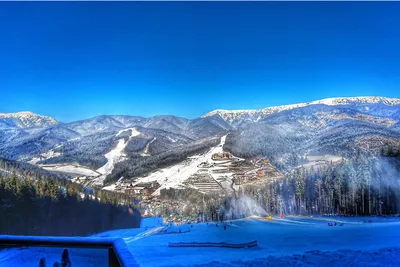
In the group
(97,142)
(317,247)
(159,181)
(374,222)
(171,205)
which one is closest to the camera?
(317,247)

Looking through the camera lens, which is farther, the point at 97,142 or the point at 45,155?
the point at 97,142

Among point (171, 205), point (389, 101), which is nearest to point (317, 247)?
point (171, 205)

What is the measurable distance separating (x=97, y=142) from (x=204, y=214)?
1506 centimetres

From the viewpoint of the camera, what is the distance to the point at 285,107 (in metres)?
27.3

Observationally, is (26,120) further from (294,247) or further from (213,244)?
(294,247)

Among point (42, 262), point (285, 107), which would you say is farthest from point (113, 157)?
point (42, 262)

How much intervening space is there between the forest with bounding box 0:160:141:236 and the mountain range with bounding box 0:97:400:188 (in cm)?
725

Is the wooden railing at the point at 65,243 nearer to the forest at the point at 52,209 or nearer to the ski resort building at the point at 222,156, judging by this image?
the forest at the point at 52,209

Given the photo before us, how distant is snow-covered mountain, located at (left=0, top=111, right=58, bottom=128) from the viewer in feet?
101

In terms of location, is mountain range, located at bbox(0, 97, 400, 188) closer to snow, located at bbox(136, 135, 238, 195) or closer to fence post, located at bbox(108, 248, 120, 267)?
snow, located at bbox(136, 135, 238, 195)

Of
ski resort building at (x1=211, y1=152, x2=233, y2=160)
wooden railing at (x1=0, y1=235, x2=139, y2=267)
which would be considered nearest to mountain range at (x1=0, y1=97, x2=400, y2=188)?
ski resort building at (x1=211, y1=152, x2=233, y2=160)

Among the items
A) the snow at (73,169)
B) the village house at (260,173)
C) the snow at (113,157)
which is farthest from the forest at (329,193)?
the snow at (73,169)

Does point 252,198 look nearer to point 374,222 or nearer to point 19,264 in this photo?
point 374,222

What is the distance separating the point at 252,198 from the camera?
Result: 43.0 feet
